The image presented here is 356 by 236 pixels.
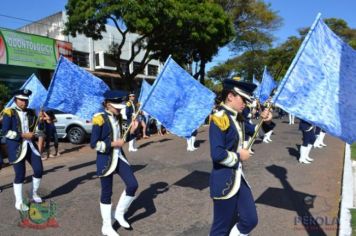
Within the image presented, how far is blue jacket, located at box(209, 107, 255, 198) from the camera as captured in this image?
3711 mm

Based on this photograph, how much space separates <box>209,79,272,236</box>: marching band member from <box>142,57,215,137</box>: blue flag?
206cm

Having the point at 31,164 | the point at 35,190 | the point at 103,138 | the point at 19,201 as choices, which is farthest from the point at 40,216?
the point at 103,138

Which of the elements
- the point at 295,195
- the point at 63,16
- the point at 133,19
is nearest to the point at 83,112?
the point at 295,195

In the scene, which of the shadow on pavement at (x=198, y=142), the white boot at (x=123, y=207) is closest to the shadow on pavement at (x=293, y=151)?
the shadow on pavement at (x=198, y=142)

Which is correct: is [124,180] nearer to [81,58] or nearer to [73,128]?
[73,128]

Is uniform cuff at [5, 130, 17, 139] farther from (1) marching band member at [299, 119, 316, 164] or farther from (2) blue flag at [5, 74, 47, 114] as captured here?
(1) marching band member at [299, 119, 316, 164]

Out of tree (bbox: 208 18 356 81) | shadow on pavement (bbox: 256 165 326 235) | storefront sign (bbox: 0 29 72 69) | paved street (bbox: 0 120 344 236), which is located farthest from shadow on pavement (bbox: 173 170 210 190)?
tree (bbox: 208 18 356 81)

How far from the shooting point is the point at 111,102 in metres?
5.15

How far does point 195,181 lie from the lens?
26.6 ft

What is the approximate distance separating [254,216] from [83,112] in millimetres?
4256

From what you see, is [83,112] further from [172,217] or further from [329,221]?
[329,221]

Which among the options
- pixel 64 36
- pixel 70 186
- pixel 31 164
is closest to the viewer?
pixel 31 164

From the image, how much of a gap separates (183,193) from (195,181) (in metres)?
1.03

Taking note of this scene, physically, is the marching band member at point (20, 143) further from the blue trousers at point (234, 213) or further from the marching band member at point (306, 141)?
the marching band member at point (306, 141)
